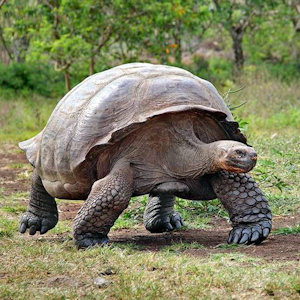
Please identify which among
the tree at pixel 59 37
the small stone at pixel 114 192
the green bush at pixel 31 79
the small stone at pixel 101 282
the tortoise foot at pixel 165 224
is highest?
the small stone at pixel 101 282

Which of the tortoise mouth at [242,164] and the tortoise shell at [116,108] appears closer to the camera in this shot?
the tortoise mouth at [242,164]

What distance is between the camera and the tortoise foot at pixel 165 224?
565 cm

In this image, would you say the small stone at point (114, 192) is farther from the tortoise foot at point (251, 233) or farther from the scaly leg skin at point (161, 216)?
the scaly leg skin at point (161, 216)

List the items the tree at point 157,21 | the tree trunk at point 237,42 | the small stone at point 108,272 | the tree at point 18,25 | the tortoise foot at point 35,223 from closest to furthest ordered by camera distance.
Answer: the small stone at point 108,272 < the tortoise foot at point 35,223 < the tree at point 157,21 < the tree at point 18,25 < the tree trunk at point 237,42

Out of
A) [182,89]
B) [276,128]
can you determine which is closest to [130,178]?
[182,89]

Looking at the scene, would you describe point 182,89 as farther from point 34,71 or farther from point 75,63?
point 34,71

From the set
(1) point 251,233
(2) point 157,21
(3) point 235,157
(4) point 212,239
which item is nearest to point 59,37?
(2) point 157,21

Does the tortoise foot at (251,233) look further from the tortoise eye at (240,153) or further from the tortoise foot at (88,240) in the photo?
the tortoise foot at (88,240)

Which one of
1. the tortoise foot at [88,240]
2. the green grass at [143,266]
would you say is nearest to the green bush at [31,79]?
the green grass at [143,266]

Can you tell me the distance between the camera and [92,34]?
47.2ft

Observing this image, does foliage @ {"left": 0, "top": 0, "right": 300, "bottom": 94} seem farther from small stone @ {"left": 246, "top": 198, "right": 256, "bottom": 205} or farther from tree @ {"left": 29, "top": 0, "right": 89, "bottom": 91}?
small stone @ {"left": 246, "top": 198, "right": 256, "bottom": 205}

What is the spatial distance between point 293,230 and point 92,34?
9.86 metres

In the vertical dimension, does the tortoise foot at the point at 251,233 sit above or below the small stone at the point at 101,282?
below

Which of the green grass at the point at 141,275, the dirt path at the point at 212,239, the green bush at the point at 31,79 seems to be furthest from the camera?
the green bush at the point at 31,79
